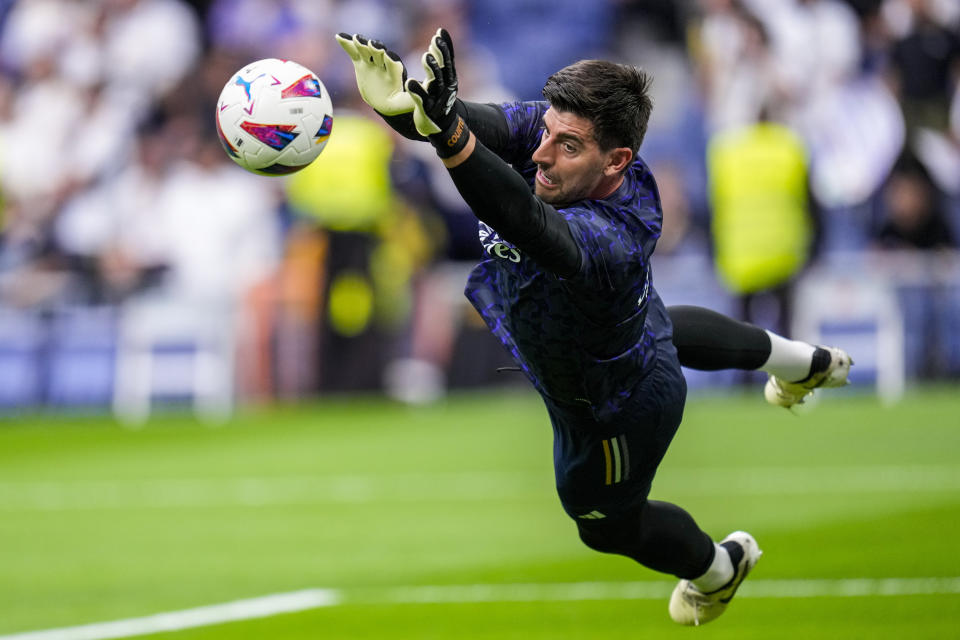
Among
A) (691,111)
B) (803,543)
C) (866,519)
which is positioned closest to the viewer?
(803,543)

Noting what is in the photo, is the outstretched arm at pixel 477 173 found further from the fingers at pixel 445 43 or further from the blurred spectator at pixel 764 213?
the blurred spectator at pixel 764 213

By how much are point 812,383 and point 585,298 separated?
1926 mm

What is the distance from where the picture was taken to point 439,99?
4234 mm

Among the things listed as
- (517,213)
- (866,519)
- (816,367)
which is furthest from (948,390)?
(517,213)

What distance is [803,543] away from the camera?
27.0ft

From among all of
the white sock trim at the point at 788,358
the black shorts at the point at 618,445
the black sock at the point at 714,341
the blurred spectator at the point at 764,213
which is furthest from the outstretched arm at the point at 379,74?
the blurred spectator at the point at 764,213

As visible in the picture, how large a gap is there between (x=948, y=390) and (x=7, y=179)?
37.6ft

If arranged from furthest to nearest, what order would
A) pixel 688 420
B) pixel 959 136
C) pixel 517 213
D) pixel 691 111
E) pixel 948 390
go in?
1. pixel 691 111
2. pixel 959 136
3. pixel 948 390
4. pixel 688 420
5. pixel 517 213

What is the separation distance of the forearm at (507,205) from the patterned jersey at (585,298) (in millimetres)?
146

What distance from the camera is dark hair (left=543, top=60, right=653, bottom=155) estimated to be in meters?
4.71

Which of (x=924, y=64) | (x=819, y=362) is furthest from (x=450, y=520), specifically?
(x=924, y=64)

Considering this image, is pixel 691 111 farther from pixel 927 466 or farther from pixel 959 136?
pixel 927 466

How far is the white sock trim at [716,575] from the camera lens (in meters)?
Result: 5.79

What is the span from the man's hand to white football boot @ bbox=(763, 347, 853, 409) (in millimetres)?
2590
